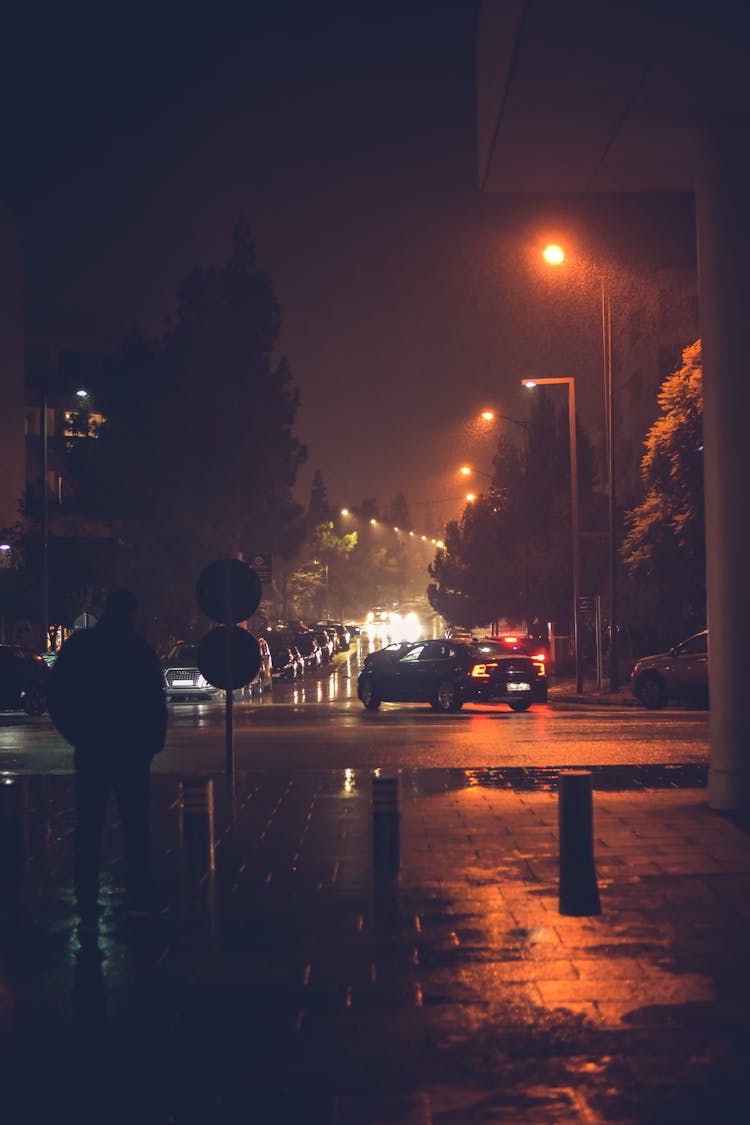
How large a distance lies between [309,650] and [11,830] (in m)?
48.6

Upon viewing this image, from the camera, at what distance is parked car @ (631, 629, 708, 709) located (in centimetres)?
2964

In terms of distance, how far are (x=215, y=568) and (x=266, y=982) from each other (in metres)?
7.23

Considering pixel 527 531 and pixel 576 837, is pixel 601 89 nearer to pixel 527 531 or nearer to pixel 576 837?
pixel 576 837

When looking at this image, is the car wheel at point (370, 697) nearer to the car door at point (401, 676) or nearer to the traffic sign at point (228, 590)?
the car door at point (401, 676)

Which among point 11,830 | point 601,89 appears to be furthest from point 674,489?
point 11,830

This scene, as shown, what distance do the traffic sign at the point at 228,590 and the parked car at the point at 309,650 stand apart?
140ft

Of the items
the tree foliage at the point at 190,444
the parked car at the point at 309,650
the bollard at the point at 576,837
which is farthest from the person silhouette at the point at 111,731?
the tree foliage at the point at 190,444

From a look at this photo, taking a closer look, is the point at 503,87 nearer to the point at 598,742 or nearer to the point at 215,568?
the point at 215,568

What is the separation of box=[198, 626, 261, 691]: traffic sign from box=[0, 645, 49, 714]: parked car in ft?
60.3

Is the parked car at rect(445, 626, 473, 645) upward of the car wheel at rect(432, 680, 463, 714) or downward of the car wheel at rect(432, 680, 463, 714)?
upward

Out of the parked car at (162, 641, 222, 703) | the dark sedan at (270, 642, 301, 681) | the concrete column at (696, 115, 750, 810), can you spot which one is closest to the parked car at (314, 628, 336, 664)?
the dark sedan at (270, 642, 301, 681)

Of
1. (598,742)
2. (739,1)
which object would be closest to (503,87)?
(739,1)

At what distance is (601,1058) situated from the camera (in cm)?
556

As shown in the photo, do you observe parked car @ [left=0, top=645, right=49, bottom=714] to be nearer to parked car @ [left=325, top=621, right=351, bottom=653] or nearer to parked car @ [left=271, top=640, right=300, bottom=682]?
parked car @ [left=271, top=640, right=300, bottom=682]
